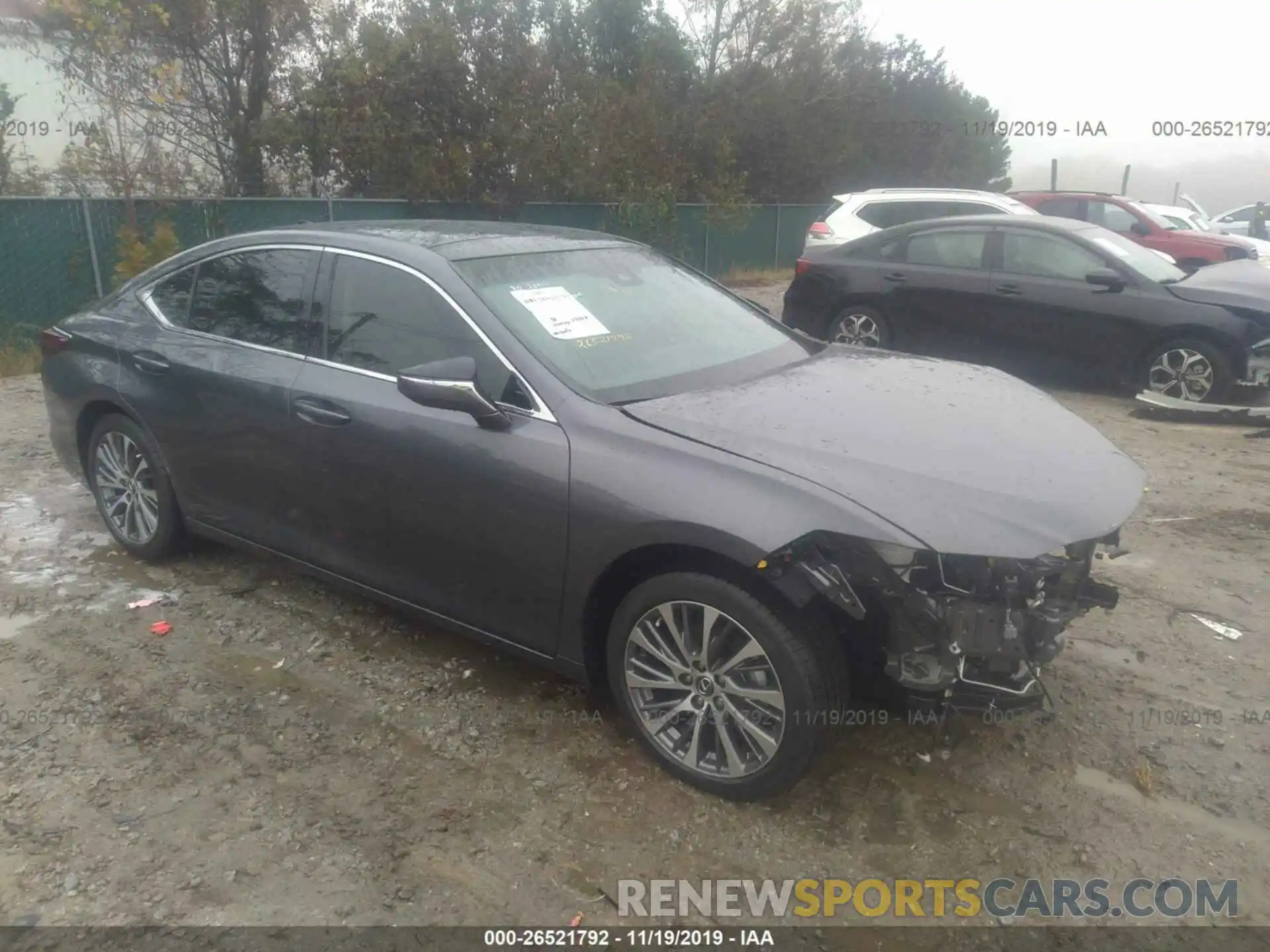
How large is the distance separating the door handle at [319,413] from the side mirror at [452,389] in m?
0.55

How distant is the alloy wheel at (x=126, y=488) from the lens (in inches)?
188

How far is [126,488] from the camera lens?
4.89 m

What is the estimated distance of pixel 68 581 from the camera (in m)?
4.75

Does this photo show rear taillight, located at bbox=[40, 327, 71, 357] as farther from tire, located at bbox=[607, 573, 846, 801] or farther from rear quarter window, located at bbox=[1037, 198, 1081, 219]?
rear quarter window, located at bbox=[1037, 198, 1081, 219]

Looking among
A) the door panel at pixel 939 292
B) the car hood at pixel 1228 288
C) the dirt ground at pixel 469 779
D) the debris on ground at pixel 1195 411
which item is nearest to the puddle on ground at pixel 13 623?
the dirt ground at pixel 469 779

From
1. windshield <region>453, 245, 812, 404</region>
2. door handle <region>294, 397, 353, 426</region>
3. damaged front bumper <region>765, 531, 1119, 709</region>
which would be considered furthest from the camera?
door handle <region>294, 397, 353, 426</region>

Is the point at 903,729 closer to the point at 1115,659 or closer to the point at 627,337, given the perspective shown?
the point at 1115,659

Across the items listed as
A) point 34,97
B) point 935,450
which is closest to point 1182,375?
point 935,450

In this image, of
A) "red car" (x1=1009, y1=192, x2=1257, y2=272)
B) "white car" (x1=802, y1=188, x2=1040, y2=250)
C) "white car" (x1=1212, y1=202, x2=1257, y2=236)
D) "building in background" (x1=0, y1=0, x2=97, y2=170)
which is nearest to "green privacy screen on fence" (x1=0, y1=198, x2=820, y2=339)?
"building in background" (x1=0, y1=0, x2=97, y2=170)

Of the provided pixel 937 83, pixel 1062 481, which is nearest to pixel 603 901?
pixel 1062 481

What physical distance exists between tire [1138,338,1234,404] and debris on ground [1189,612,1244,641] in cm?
401

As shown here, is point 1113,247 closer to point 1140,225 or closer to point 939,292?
point 939,292

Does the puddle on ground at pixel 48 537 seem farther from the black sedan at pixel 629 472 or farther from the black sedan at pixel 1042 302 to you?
the black sedan at pixel 1042 302

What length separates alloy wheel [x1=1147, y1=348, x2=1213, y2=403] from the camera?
25.2 feet
